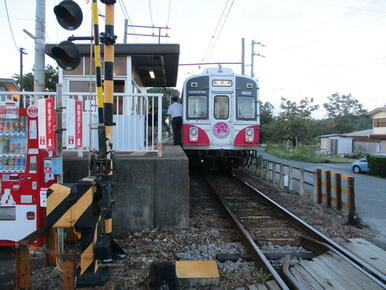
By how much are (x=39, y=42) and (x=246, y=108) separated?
24.8 feet

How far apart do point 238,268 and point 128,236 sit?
1947 mm

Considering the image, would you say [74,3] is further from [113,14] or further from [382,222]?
[382,222]

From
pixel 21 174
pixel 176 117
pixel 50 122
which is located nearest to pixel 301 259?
pixel 50 122

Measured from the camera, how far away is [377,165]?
72.0ft

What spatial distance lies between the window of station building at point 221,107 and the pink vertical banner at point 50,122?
747cm

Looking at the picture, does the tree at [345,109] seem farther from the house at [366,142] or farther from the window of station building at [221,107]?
the window of station building at [221,107]

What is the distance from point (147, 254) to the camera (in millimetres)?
4836

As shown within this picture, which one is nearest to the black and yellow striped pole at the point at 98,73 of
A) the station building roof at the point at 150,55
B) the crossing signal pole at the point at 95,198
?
the crossing signal pole at the point at 95,198

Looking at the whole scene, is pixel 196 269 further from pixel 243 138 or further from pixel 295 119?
pixel 295 119

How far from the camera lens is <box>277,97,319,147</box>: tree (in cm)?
3706

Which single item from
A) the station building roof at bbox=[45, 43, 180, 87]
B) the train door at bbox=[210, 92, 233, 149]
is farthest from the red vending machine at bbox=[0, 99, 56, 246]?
the train door at bbox=[210, 92, 233, 149]

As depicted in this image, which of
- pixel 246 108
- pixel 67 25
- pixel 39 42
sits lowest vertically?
pixel 246 108

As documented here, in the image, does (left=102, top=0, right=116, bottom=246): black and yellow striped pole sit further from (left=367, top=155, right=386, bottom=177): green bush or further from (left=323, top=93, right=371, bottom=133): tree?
(left=323, top=93, right=371, bottom=133): tree

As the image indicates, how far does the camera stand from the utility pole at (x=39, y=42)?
210 inches
